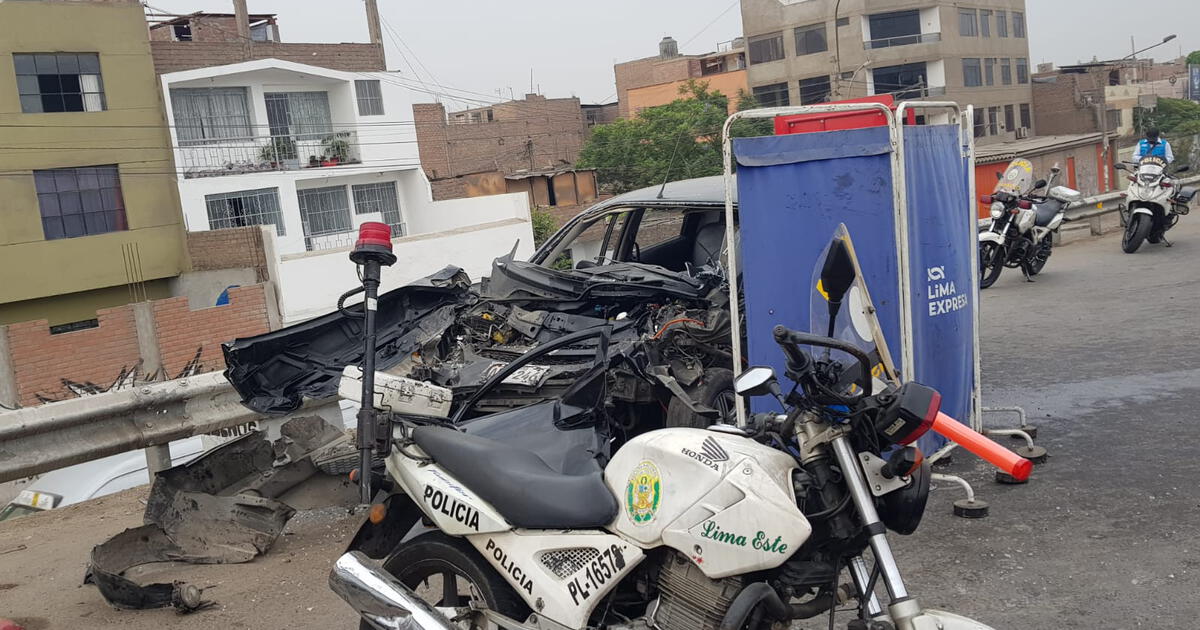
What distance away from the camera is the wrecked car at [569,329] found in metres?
5.86

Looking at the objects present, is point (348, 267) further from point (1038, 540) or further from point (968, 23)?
point (968, 23)

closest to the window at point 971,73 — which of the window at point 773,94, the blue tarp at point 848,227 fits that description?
the window at point 773,94

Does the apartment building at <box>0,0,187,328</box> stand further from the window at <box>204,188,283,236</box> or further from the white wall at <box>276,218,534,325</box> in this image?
the white wall at <box>276,218,534,325</box>

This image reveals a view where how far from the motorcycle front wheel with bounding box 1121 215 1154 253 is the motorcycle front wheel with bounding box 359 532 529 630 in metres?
12.9

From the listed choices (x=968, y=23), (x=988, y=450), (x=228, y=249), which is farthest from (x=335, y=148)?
(x=988, y=450)

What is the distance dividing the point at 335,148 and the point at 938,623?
4108 centimetres

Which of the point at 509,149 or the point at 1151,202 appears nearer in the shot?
the point at 1151,202

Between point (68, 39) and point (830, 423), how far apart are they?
120 ft

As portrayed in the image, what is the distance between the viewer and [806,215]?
5434 mm

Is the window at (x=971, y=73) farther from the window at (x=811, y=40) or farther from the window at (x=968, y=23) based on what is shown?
the window at (x=811, y=40)

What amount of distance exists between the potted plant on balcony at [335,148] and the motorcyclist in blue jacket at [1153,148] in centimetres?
3214

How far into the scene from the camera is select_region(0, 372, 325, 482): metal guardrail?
17.6ft

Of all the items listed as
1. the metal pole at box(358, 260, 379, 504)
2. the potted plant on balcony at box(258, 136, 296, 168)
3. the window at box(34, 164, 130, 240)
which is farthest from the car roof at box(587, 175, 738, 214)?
the potted plant on balcony at box(258, 136, 296, 168)

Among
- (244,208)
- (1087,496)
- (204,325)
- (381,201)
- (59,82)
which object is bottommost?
(204,325)
